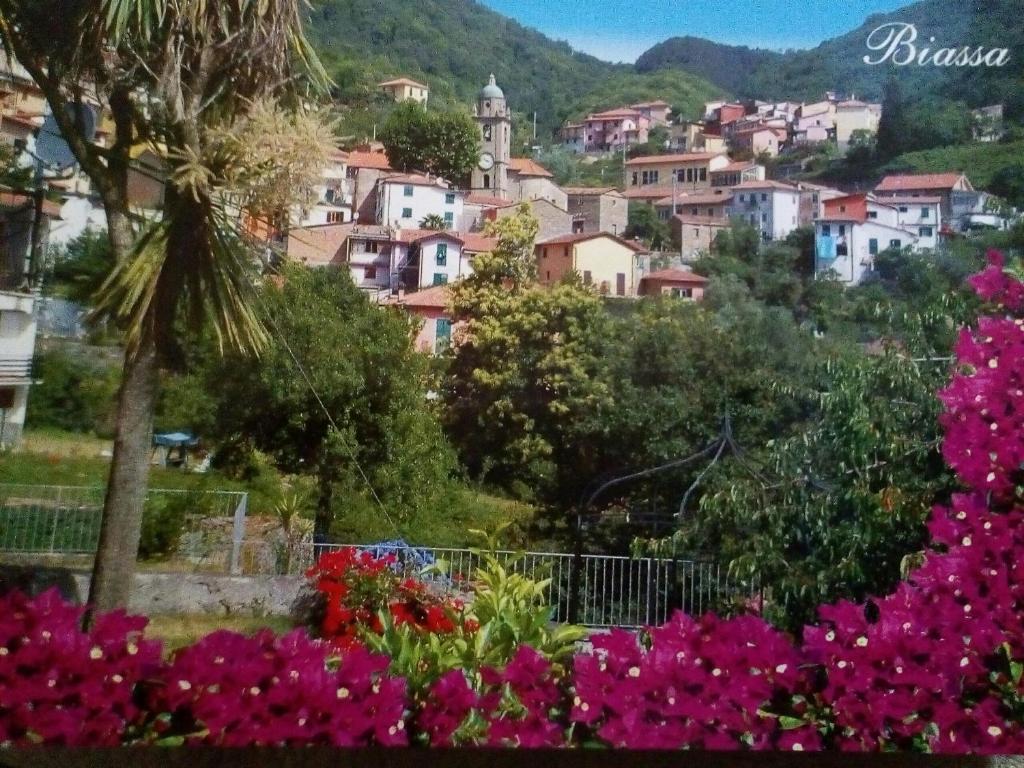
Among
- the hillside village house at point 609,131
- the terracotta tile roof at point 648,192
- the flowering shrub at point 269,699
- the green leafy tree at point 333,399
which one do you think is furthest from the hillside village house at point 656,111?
the flowering shrub at point 269,699

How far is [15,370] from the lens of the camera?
2.91 m

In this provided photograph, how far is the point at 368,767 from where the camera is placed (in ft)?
9.73

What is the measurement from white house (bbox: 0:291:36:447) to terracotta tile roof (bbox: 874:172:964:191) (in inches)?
97.9

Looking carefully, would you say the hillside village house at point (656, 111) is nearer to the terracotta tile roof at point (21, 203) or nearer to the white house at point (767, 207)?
the white house at point (767, 207)

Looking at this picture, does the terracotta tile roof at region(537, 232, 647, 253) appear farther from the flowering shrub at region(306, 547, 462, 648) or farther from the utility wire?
the flowering shrub at region(306, 547, 462, 648)

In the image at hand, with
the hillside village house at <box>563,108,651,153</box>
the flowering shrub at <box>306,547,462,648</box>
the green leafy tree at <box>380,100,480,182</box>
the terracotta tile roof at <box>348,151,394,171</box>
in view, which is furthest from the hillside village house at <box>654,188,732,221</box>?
the flowering shrub at <box>306,547,462,648</box>

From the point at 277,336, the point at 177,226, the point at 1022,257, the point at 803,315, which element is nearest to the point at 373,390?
the point at 277,336

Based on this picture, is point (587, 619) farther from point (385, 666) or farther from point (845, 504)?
point (845, 504)

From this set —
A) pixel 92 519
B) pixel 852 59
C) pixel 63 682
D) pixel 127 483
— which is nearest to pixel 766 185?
pixel 852 59

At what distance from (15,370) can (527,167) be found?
153cm

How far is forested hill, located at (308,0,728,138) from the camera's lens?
3262mm

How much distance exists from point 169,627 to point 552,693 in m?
1.05

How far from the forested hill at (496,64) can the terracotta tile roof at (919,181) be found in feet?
1.92

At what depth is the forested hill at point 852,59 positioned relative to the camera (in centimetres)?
335
